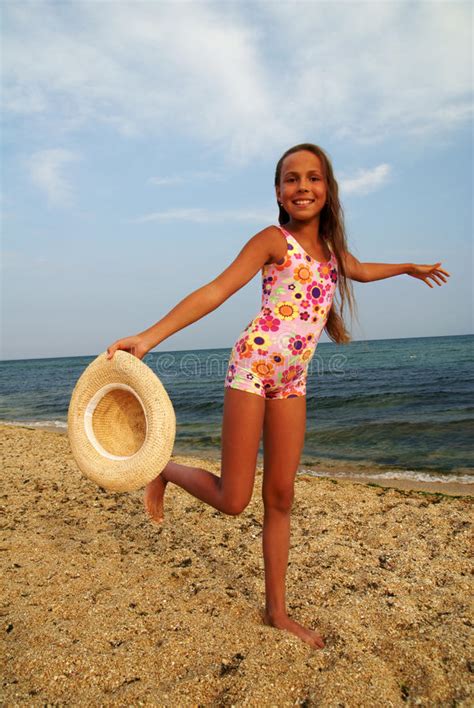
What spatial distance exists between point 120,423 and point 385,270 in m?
1.98

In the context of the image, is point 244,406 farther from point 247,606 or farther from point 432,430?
point 432,430

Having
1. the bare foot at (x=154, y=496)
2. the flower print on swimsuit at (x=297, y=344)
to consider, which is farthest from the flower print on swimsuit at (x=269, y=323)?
the bare foot at (x=154, y=496)

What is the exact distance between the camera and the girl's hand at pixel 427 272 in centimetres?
347

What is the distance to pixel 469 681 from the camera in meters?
2.39

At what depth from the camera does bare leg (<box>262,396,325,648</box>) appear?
2.85 meters

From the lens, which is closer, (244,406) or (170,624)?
(244,406)

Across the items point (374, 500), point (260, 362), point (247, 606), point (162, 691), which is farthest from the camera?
point (374, 500)

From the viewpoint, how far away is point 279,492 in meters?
2.91

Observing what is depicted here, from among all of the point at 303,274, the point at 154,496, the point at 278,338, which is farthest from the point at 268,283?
the point at 154,496

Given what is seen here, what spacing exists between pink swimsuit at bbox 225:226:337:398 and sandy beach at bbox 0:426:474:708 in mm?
1393

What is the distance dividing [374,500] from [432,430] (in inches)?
251

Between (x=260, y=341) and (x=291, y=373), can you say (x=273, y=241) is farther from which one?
(x=291, y=373)

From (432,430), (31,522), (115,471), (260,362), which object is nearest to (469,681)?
(260,362)

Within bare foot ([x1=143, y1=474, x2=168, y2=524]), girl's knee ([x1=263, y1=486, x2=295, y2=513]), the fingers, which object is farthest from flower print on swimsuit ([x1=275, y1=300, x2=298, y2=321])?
bare foot ([x1=143, y1=474, x2=168, y2=524])
